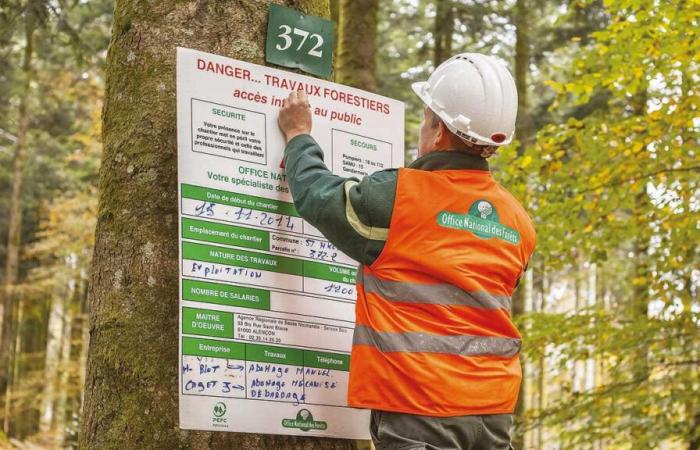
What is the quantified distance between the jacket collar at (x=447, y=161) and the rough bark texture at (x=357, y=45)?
5.36 m

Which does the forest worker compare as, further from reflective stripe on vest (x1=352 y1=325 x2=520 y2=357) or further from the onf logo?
the onf logo

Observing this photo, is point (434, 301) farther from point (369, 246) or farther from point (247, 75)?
point (247, 75)

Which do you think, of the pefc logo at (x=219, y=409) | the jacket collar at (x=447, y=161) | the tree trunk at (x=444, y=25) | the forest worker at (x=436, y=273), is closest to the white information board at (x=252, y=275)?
the pefc logo at (x=219, y=409)

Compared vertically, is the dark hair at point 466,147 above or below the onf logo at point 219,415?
above

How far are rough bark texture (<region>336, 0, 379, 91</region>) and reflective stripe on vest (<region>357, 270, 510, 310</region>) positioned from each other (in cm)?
557

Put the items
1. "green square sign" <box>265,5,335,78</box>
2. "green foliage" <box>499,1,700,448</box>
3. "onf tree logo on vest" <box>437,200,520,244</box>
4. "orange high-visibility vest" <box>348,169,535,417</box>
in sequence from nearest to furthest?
"orange high-visibility vest" <box>348,169,535,417</box> < "onf tree logo on vest" <box>437,200,520,244</box> < "green square sign" <box>265,5,335,78</box> < "green foliage" <box>499,1,700,448</box>

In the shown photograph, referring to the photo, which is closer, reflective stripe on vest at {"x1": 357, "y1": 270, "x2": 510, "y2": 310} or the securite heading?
reflective stripe on vest at {"x1": 357, "y1": 270, "x2": 510, "y2": 310}

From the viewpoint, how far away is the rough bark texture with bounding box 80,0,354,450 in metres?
2.60

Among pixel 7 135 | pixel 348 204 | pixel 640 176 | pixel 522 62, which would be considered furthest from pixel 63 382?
pixel 348 204

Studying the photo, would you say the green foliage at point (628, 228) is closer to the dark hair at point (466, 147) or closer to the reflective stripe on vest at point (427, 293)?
the dark hair at point (466, 147)

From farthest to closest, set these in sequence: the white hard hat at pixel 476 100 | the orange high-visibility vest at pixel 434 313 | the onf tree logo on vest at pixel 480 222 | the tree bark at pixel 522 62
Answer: the tree bark at pixel 522 62 < the white hard hat at pixel 476 100 < the onf tree logo on vest at pixel 480 222 < the orange high-visibility vest at pixel 434 313

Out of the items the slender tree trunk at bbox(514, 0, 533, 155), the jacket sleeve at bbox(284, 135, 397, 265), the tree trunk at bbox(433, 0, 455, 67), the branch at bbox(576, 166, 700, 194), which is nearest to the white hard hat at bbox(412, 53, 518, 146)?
the jacket sleeve at bbox(284, 135, 397, 265)

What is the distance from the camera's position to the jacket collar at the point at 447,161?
9.01ft

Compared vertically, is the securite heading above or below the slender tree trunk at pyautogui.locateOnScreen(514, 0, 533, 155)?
below
